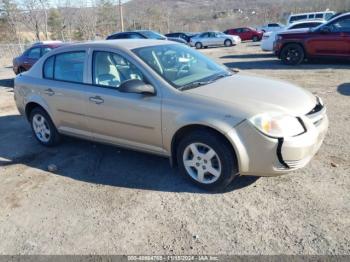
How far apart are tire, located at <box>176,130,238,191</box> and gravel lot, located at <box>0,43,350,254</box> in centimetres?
15

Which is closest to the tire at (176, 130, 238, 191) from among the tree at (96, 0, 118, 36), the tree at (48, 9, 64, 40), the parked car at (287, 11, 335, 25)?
the parked car at (287, 11, 335, 25)

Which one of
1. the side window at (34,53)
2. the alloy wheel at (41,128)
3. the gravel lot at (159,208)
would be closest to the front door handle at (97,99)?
the gravel lot at (159,208)

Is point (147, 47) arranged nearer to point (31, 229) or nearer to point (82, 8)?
point (31, 229)

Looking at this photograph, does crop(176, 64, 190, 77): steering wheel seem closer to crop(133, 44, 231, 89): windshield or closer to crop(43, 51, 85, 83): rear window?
crop(133, 44, 231, 89): windshield

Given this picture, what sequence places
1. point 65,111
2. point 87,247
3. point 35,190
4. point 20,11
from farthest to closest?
1. point 20,11
2. point 65,111
3. point 35,190
4. point 87,247

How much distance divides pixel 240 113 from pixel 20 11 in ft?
151

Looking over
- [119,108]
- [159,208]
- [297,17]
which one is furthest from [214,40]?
[159,208]

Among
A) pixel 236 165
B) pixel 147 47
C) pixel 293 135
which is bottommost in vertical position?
pixel 236 165

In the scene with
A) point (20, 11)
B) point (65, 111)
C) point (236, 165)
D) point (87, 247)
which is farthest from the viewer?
point (20, 11)

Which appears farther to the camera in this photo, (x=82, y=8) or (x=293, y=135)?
(x=82, y=8)

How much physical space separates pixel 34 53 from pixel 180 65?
9794 millimetres

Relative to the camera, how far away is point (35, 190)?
4.36 meters

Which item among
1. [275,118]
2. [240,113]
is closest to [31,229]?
[240,113]

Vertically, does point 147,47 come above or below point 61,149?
above
